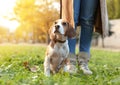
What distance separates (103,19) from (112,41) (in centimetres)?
3121

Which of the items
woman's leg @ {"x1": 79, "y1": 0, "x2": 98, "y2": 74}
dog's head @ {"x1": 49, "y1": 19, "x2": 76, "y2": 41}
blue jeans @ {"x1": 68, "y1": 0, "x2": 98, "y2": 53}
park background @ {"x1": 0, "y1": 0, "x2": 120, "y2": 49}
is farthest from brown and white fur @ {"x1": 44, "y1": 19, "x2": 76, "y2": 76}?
park background @ {"x1": 0, "y1": 0, "x2": 120, "y2": 49}

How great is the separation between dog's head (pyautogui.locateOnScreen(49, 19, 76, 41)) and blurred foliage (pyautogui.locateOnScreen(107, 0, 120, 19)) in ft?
110

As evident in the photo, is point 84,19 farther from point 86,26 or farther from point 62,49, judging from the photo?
point 62,49

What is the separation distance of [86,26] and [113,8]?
33.5 meters

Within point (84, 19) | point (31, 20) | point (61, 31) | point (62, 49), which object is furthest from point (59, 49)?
point (31, 20)

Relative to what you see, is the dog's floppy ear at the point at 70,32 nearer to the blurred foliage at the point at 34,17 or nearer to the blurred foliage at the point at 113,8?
the blurred foliage at the point at 34,17

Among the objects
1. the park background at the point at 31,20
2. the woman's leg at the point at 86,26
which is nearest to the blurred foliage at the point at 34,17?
the park background at the point at 31,20

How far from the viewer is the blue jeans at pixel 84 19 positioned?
6.16 m

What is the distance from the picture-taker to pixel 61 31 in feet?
18.4

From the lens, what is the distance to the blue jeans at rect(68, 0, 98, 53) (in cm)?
616

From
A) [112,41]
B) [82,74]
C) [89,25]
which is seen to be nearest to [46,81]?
[82,74]

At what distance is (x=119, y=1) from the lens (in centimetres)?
4044

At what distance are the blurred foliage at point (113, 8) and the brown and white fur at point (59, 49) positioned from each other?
110 feet

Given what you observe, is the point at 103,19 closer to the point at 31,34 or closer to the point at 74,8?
the point at 74,8
